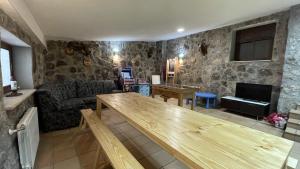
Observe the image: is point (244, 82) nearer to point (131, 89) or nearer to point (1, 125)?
point (131, 89)

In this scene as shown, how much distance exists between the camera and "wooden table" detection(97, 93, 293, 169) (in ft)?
2.61

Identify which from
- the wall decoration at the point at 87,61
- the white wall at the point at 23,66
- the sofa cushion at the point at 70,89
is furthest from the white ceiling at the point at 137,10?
the wall decoration at the point at 87,61

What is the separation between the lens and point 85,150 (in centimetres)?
221

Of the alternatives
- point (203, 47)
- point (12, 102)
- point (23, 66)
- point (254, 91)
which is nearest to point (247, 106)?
point (254, 91)

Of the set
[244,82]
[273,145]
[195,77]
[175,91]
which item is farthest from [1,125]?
[195,77]

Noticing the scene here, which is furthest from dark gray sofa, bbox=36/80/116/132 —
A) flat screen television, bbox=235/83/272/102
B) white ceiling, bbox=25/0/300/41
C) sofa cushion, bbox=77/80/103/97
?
flat screen television, bbox=235/83/272/102

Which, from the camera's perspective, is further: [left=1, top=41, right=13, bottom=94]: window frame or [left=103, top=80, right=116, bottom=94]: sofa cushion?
[left=103, top=80, right=116, bottom=94]: sofa cushion

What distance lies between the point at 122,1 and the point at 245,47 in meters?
3.68

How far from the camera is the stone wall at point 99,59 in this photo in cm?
492

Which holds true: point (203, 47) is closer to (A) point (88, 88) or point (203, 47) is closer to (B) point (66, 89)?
(A) point (88, 88)

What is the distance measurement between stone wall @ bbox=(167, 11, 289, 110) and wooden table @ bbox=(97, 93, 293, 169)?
3.20 meters

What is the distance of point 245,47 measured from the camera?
4156 mm

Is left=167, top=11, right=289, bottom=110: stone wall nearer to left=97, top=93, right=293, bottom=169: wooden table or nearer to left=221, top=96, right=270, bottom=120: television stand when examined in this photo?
left=221, top=96, right=270, bottom=120: television stand

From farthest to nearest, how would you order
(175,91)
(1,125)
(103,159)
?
(175,91) → (103,159) → (1,125)
